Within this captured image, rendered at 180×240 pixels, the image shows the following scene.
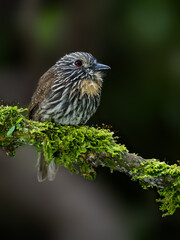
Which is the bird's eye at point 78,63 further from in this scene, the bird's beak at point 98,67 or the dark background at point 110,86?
the dark background at point 110,86

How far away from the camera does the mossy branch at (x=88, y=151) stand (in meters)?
3.50

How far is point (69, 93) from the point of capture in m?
4.36

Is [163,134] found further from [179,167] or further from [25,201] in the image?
[179,167]

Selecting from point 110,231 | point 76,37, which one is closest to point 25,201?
point 110,231

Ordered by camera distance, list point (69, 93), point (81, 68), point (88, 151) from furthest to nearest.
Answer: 1. point (81, 68)
2. point (69, 93)
3. point (88, 151)

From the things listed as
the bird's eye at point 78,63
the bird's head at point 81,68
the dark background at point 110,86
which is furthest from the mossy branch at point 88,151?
the dark background at point 110,86

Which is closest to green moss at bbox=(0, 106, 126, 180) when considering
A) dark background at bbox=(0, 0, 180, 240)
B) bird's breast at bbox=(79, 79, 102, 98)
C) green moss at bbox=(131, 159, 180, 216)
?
green moss at bbox=(131, 159, 180, 216)

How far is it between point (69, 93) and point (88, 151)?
0.81 m

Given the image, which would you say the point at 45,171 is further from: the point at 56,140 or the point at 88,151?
the point at 88,151

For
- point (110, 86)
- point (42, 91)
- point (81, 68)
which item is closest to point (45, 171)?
point (42, 91)

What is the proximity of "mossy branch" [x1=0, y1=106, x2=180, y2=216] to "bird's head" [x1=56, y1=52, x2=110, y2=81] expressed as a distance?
660mm

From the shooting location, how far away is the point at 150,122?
6.18 meters

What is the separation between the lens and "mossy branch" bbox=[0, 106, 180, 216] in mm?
3502

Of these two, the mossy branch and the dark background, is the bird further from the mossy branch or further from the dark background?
the dark background
